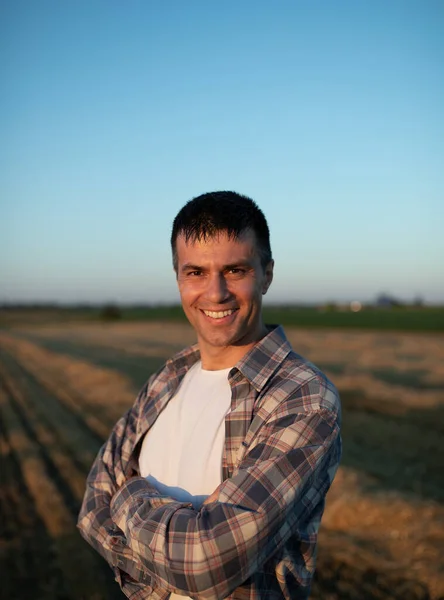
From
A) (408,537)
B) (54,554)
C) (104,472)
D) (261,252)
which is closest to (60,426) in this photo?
(54,554)

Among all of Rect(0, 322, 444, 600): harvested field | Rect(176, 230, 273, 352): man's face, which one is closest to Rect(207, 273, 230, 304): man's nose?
Rect(176, 230, 273, 352): man's face

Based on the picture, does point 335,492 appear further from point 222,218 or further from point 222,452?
point 222,218

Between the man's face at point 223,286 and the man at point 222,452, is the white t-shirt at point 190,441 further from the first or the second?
the man's face at point 223,286

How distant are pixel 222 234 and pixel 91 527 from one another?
130cm

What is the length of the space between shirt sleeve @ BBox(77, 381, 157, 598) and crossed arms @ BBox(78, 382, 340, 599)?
5.0 inches

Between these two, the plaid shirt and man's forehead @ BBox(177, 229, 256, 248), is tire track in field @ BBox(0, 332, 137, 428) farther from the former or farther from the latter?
man's forehead @ BBox(177, 229, 256, 248)

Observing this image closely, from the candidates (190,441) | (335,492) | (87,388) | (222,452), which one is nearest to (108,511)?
(190,441)

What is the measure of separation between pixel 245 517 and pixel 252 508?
3 cm

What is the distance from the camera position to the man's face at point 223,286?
202 cm

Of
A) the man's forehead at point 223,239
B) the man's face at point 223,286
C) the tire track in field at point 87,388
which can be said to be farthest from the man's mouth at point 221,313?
the tire track in field at point 87,388

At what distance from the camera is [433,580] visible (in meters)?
4.50

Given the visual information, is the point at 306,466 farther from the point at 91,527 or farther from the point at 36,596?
the point at 36,596

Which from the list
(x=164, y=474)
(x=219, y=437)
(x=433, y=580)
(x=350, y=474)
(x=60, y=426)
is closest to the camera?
(x=219, y=437)

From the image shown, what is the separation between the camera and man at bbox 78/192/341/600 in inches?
64.5
